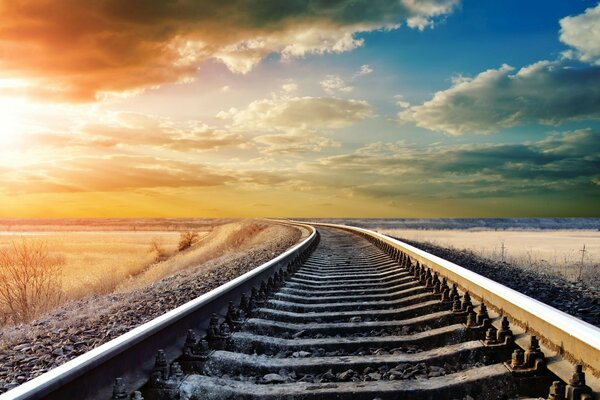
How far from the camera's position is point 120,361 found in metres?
2.90

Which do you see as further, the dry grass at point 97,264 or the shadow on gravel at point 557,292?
the dry grass at point 97,264

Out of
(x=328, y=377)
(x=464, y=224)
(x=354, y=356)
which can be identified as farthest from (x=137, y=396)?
(x=464, y=224)

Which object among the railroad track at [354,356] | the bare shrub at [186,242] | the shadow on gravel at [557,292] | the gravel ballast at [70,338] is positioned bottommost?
the bare shrub at [186,242]

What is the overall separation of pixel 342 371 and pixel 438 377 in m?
0.65

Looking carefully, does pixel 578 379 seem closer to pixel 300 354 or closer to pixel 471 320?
pixel 471 320

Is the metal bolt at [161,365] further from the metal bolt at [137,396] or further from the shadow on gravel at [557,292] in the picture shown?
the shadow on gravel at [557,292]

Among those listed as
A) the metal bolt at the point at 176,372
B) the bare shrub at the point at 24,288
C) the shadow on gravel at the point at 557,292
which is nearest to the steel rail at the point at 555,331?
the metal bolt at the point at 176,372

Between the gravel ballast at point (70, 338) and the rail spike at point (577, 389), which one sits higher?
the rail spike at point (577, 389)

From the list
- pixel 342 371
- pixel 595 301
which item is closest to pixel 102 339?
pixel 342 371

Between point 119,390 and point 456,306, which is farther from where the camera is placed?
point 456,306

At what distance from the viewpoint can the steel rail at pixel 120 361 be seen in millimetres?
2346

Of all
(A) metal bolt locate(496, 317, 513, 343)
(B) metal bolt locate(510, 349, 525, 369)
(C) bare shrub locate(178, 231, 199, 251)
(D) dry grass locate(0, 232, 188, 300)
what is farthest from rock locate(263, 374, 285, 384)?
(C) bare shrub locate(178, 231, 199, 251)

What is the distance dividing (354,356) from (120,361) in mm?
1622

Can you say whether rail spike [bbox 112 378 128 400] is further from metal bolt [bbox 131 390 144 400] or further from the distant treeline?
the distant treeline
